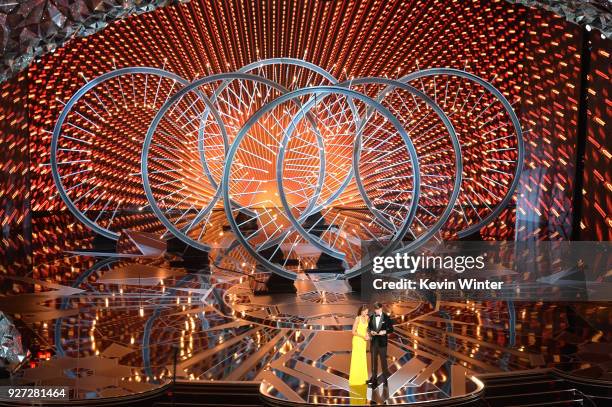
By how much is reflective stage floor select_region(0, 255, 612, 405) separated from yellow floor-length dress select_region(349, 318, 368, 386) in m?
0.15

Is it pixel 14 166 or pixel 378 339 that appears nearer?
pixel 378 339

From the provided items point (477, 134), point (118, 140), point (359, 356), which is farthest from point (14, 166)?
point (359, 356)

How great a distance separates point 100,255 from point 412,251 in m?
6.75

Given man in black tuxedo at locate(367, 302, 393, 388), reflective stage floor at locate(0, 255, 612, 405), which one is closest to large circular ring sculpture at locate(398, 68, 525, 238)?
reflective stage floor at locate(0, 255, 612, 405)

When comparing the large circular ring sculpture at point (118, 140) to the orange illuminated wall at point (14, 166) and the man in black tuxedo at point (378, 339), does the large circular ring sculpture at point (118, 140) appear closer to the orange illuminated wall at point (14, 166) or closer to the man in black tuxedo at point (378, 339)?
the orange illuminated wall at point (14, 166)

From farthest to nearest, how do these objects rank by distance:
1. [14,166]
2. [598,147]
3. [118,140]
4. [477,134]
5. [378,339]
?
[477,134] → [118,140] → [14,166] → [598,147] → [378,339]

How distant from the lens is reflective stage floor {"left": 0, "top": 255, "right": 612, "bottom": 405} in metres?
8.66

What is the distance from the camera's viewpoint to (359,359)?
8.54 metres

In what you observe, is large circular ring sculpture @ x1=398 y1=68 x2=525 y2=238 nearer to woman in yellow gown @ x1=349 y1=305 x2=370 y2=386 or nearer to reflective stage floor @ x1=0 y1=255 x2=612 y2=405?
reflective stage floor @ x1=0 y1=255 x2=612 y2=405

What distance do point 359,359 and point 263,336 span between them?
2422mm

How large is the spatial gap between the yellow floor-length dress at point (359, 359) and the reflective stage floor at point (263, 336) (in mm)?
148

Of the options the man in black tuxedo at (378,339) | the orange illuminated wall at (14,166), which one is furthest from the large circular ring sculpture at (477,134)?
the man in black tuxedo at (378,339)

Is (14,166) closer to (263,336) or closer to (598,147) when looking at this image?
(263,336)

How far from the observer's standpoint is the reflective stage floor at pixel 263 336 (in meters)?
8.66
